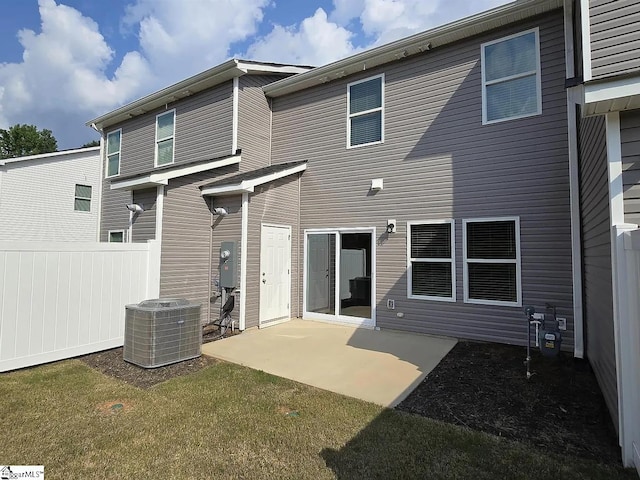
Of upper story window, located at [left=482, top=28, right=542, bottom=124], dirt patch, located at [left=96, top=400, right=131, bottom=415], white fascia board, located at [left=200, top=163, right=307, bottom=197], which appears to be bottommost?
dirt patch, located at [left=96, top=400, right=131, bottom=415]

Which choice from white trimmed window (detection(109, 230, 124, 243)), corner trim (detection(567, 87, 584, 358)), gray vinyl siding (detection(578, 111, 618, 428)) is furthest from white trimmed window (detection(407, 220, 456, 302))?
white trimmed window (detection(109, 230, 124, 243))

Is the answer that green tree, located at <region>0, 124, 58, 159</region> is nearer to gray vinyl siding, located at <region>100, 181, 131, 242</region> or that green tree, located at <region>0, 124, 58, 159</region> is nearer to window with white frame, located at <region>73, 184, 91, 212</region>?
window with white frame, located at <region>73, 184, 91, 212</region>

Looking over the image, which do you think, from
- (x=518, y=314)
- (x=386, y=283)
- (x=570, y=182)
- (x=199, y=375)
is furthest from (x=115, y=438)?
(x=570, y=182)

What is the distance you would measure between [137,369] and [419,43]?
7.58 metres

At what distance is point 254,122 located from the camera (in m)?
8.76

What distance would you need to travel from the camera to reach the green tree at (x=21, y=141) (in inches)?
1217

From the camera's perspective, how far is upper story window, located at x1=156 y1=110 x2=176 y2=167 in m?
9.74

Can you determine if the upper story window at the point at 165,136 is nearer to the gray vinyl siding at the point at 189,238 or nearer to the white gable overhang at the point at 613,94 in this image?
the gray vinyl siding at the point at 189,238

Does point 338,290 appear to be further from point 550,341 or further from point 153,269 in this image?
point 550,341

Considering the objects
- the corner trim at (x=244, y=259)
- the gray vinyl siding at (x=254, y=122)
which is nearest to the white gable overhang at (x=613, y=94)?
the corner trim at (x=244, y=259)

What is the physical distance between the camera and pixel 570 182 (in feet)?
17.9

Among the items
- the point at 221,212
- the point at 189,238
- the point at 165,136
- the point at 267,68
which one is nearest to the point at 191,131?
the point at 165,136

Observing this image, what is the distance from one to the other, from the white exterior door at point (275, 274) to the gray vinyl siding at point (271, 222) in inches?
4.4

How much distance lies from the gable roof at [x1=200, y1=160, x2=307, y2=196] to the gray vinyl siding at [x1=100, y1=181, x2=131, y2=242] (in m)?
3.71
